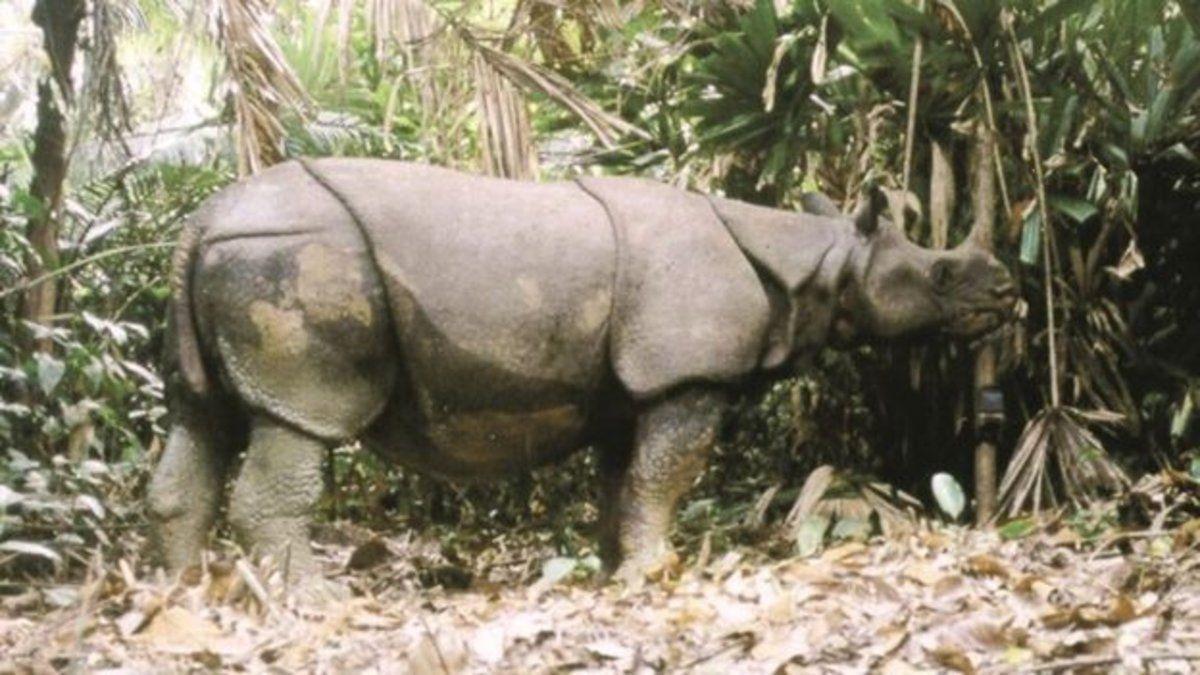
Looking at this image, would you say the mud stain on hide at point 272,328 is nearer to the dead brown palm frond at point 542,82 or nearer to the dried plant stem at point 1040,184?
the dead brown palm frond at point 542,82

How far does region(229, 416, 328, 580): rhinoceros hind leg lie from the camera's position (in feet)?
16.1

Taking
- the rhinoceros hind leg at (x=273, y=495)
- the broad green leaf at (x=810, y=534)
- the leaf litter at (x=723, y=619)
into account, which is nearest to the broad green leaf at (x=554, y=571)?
the leaf litter at (x=723, y=619)

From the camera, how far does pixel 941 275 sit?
5.89 meters

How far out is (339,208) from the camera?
5.04m

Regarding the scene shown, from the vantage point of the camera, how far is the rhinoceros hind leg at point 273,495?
4906 mm

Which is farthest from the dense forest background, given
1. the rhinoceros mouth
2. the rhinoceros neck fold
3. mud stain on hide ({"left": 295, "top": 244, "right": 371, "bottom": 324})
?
mud stain on hide ({"left": 295, "top": 244, "right": 371, "bottom": 324})

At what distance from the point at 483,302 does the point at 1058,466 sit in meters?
2.48

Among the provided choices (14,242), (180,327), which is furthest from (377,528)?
(180,327)

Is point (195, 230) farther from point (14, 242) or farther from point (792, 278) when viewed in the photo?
point (792, 278)

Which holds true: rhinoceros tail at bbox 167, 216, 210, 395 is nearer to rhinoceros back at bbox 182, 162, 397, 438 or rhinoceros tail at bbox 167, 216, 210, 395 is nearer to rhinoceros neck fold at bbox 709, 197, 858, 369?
rhinoceros back at bbox 182, 162, 397, 438

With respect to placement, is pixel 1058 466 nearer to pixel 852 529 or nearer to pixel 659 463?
pixel 852 529

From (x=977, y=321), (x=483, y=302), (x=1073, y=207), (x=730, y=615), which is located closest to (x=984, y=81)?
(x=1073, y=207)

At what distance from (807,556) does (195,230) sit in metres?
2.25

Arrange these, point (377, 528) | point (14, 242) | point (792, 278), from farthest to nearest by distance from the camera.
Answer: point (377, 528)
point (14, 242)
point (792, 278)
